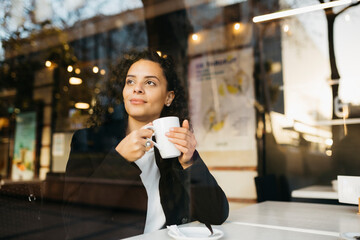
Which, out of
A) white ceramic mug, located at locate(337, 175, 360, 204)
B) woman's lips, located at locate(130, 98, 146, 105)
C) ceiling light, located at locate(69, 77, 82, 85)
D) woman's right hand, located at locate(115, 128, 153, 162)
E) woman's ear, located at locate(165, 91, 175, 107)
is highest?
ceiling light, located at locate(69, 77, 82, 85)

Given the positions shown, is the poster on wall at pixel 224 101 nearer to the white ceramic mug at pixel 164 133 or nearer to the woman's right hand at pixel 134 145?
the woman's right hand at pixel 134 145

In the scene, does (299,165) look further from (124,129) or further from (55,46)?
(55,46)

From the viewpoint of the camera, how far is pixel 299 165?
3.57 metres

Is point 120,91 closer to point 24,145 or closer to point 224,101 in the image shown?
point 224,101

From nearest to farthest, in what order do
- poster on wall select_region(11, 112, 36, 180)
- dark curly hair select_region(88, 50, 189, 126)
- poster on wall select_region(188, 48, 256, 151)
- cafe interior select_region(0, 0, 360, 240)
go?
dark curly hair select_region(88, 50, 189, 126) → cafe interior select_region(0, 0, 360, 240) → poster on wall select_region(188, 48, 256, 151) → poster on wall select_region(11, 112, 36, 180)

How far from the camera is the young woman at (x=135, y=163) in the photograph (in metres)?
1.59

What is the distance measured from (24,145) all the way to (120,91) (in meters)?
4.91

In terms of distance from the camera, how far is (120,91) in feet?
5.61

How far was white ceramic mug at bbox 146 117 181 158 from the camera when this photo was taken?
1298mm

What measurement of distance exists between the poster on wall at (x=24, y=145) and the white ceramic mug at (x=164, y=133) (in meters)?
5.04

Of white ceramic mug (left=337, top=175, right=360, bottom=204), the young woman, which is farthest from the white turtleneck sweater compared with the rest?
white ceramic mug (left=337, top=175, right=360, bottom=204)

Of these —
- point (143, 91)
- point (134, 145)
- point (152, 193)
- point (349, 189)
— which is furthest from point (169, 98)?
point (349, 189)

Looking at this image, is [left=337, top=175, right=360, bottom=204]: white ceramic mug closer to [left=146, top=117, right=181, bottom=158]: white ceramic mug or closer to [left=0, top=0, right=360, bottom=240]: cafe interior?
[left=0, top=0, right=360, bottom=240]: cafe interior

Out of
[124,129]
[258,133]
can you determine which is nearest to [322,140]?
[258,133]
